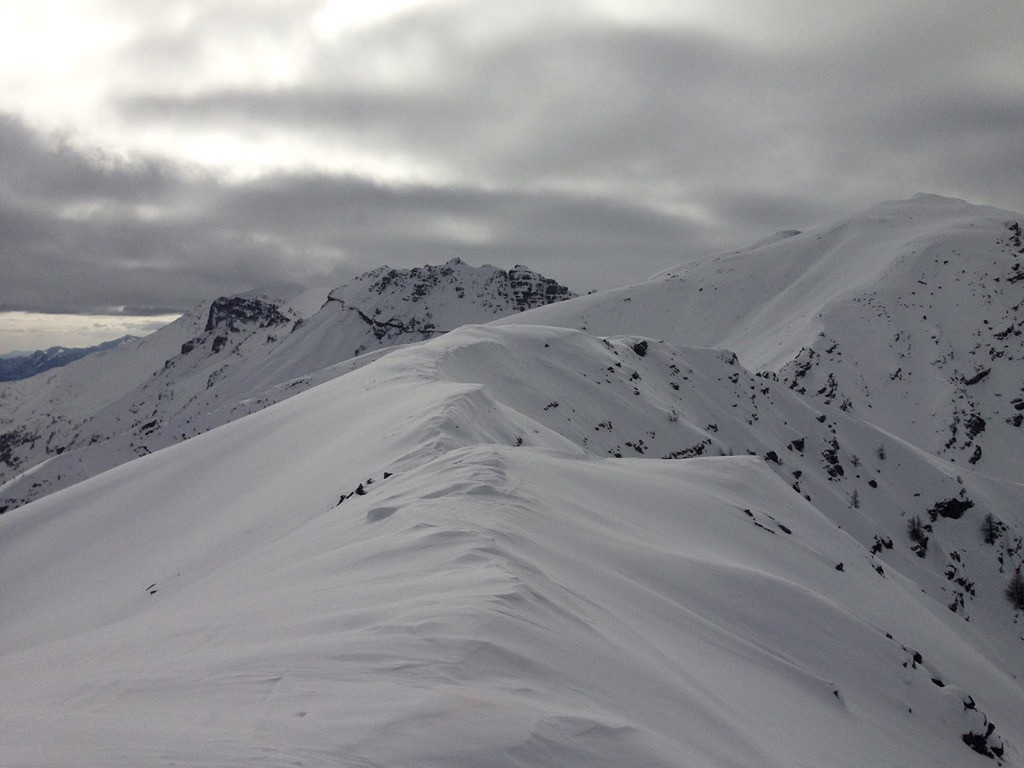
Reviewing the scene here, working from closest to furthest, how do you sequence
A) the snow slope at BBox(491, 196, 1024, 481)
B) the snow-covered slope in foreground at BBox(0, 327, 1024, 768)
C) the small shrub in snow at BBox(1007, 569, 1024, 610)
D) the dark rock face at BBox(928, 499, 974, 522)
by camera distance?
the snow-covered slope in foreground at BBox(0, 327, 1024, 768) < the small shrub in snow at BBox(1007, 569, 1024, 610) < the dark rock face at BBox(928, 499, 974, 522) < the snow slope at BBox(491, 196, 1024, 481)

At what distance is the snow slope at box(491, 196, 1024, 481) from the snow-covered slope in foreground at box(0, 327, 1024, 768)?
4909 centimetres

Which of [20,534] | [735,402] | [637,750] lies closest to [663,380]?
[735,402]

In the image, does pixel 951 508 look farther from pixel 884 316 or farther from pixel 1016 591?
pixel 884 316

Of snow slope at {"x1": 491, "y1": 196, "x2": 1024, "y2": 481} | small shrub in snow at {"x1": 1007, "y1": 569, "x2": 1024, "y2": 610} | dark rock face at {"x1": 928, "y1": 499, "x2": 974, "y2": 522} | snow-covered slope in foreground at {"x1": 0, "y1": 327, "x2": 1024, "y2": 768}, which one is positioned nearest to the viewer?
snow-covered slope in foreground at {"x1": 0, "y1": 327, "x2": 1024, "y2": 768}

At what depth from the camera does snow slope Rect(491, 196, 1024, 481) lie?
245 ft

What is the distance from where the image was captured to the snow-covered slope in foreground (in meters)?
4.79

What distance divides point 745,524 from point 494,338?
85.1 feet

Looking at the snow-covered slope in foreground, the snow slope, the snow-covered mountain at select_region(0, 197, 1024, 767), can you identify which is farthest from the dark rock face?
the snow-covered slope in foreground

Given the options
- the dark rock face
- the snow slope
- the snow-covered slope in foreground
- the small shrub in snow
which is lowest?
the small shrub in snow

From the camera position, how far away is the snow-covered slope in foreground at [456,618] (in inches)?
188

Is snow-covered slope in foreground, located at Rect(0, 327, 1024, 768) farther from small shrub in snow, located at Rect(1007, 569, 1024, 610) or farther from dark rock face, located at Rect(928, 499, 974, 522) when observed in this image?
small shrub in snow, located at Rect(1007, 569, 1024, 610)

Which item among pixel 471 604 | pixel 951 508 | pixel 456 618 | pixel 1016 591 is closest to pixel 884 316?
pixel 951 508

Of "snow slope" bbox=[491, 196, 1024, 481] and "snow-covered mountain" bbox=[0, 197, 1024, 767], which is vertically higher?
"snow slope" bbox=[491, 196, 1024, 481]

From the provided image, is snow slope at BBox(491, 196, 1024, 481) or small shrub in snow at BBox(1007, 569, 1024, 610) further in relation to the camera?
snow slope at BBox(491, 196, 1024, 481)
